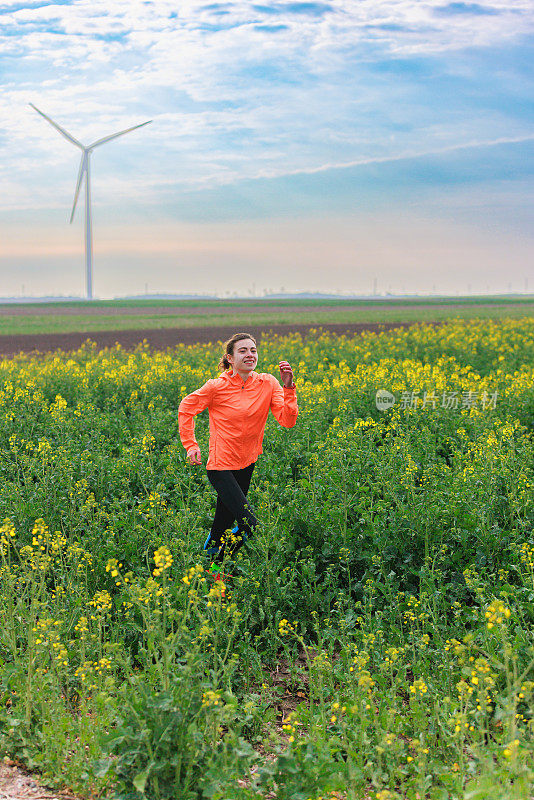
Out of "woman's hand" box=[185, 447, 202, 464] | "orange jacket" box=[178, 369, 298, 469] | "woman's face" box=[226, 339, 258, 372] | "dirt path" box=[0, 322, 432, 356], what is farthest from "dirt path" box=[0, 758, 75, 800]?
"dirt path" box=[0, 322, 432, 356]

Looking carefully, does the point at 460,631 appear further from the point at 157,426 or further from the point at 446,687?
the point at 157,426

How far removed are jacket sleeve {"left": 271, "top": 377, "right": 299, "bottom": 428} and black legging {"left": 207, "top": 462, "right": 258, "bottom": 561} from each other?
1.87 feet

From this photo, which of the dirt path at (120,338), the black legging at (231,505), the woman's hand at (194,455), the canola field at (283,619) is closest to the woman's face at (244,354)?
the woman's hand at (194,455)

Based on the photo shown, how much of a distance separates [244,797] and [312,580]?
2.74 m

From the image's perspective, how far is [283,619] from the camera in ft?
18.5

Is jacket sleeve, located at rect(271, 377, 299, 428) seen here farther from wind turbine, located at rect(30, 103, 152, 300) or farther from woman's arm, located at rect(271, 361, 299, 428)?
wind turbine, located at rect(30, 103, 152, 300)

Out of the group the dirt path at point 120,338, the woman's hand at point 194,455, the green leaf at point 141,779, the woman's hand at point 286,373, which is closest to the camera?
the green leaf at point 141,779

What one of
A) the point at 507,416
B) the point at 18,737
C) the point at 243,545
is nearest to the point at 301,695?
the point at 243,545

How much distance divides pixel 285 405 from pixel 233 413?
51cm

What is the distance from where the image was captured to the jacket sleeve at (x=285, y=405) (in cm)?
639

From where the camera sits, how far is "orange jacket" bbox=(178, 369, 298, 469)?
249 inches

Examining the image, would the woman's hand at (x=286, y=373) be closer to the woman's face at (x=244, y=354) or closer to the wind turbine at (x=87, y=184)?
the woman's face at (x=244, y=354)

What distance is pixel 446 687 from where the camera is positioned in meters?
4.91

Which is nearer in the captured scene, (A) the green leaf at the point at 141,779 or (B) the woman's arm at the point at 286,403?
(A) the green leaf at the point at 141,779
